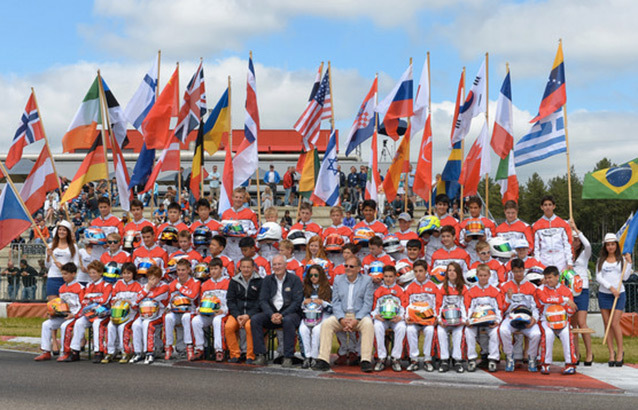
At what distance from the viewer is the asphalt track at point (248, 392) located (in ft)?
25.0

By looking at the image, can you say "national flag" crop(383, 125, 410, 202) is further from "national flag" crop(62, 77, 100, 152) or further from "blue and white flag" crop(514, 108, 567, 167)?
"national flag" crop(62, 77, 100, 152)

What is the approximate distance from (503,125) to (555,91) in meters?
1.23

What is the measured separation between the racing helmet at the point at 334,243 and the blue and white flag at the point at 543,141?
3.83 metres

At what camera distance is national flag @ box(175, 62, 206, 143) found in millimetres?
15508

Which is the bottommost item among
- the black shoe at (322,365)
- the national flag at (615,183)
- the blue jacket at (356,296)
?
the black shoe at (322,365)

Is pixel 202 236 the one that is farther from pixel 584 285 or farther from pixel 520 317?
pixel 584 285

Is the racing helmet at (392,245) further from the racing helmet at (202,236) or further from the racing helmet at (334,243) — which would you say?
the racing helmet at (202,236)

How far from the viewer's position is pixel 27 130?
14.5 meters

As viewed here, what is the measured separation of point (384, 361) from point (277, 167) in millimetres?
25578

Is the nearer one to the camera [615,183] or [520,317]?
[520,317]

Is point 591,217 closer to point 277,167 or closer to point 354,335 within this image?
point 277,167

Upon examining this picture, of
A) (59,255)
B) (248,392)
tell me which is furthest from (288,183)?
(248,392)

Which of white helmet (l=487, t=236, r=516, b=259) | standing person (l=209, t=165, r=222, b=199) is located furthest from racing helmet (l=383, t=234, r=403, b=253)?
standing person (l=209, t=165, r=222, b=199)

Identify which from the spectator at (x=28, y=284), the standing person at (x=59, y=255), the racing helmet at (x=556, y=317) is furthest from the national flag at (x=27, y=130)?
the racing helmet at (x=556, y=317)
